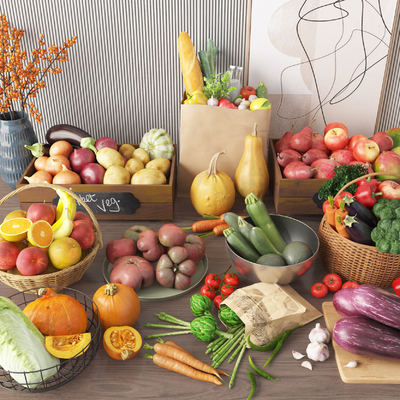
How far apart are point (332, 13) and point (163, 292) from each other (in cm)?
123

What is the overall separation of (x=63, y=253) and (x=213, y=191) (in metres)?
0.58

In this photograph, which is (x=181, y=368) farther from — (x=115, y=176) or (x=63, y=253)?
(x=115, y=176)

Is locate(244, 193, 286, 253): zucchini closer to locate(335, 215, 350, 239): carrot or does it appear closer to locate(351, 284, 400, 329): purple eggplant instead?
locate(335, 215, 350, 239): carrot

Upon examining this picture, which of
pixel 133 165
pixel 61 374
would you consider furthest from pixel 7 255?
pixel 133 165

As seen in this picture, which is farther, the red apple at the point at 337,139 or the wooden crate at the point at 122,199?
the red apple at the point at 337,139

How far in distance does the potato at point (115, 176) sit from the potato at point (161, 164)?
4.6 inches

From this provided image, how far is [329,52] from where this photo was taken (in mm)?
1509

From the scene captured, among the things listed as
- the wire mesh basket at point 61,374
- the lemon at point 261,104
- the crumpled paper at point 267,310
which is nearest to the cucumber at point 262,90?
the lemon at point 261,104

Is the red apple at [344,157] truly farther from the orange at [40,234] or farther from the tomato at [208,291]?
the orange at [40,234]

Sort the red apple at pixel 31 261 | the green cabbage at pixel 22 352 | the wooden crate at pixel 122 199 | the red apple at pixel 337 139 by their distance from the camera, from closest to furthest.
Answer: the green cabbage at pixel 22 352 < the red apple at pixel 31 261 < the wooden crate at pixel 122 199 < the red apple at pixel 337 139

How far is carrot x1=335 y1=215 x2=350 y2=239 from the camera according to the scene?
999 mm

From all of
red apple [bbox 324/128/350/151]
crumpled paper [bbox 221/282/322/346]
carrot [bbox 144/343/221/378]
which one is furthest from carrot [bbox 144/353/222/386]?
red apple [bbox 324/128/350/151]

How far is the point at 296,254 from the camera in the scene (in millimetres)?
Answer: 1012

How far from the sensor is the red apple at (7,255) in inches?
37.1
